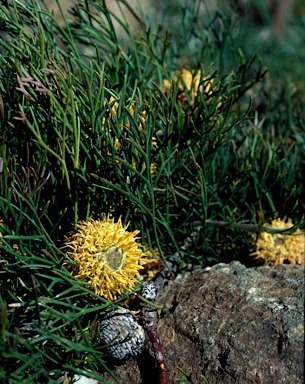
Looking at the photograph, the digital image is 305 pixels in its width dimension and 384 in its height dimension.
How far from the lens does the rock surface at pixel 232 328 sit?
0.55m

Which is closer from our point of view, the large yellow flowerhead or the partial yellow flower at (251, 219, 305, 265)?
the large yellow flowerhead

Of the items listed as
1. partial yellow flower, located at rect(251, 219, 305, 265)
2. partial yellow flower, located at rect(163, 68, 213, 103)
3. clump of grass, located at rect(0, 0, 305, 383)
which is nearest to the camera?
clump of grass, located at rect(0, 0, 305, 383)

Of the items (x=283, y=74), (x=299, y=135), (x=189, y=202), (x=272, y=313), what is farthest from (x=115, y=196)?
(x=283, y=74)

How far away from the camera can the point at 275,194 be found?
0.81 metres

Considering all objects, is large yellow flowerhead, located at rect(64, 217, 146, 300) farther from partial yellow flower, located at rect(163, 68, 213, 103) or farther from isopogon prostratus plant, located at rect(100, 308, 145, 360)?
partial yellow flower, located at rect(163, 68, 213, 103)

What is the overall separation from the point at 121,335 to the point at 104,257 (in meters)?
0.09

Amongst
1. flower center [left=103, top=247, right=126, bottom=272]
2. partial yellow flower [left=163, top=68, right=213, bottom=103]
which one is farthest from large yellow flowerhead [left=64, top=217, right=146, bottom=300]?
partial yellow flower [left=163, top=68, right=213, bottom=103]

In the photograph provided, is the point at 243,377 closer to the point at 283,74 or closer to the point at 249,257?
the point at 249,257

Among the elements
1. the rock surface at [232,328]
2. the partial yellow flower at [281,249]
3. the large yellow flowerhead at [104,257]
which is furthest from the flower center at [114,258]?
the partial yellow flower at [281,249]

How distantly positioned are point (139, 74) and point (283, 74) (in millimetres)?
828

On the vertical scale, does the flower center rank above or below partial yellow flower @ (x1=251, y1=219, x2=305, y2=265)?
below

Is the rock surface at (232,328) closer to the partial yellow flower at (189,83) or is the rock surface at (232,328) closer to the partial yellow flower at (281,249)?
the partial yellow flower at (281,249)

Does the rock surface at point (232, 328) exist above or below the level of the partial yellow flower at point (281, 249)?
below

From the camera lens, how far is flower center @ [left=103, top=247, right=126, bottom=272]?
546 mm
